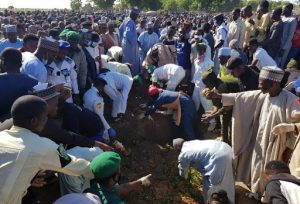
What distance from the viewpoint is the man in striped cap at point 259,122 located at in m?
4.14

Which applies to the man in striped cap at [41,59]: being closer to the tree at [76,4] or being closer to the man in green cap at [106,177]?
the man in green cap at [106,177]

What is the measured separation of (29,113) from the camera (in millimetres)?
2629

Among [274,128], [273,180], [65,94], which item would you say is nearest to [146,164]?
[65,94]

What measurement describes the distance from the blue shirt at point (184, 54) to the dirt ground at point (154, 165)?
147 cm

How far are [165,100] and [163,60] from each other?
97.7 inches

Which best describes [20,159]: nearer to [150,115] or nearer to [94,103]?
[94,103]

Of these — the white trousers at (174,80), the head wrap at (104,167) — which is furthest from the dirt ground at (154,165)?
the head wrap at (104,167)

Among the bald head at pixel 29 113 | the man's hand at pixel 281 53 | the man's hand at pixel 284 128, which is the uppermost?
the bald head at pixel 29 113

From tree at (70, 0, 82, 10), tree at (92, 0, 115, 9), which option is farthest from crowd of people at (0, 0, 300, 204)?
tree at (70, 0, 82, 10)

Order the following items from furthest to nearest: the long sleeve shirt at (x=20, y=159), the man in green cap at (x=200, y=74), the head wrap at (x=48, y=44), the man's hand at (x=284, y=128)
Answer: the man in green cap at (x=200, y=74)
the head wrap at (x=48, y=44)
the man's hand at (x=284, y=128)
the long sleeve shirt at (x=20, y=159)

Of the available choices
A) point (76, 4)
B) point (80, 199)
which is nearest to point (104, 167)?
point (80, 199)

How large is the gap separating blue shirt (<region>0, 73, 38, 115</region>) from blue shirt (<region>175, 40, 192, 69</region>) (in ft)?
15.6

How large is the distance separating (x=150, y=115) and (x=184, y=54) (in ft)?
7.30

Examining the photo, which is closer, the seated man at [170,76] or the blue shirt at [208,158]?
the blue shirt at [208,158]
